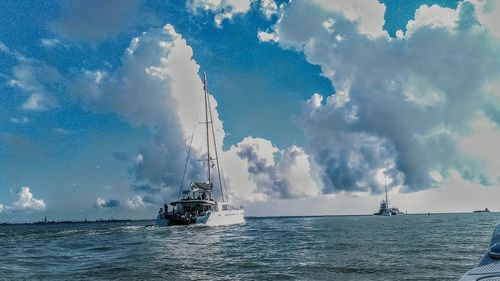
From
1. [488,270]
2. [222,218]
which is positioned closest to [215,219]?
[222,218]

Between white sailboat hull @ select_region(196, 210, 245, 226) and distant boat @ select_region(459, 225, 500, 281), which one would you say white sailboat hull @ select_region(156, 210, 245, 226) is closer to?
white sailboat hull @ select_region(196, 210, 245, 226)

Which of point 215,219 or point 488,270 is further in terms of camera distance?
point 215,219

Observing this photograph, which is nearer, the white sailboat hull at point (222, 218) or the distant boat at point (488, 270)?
the distant boat at point (488, 270)

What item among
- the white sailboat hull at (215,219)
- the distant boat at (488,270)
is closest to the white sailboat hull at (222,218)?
the white sailboat hull at (215,219)

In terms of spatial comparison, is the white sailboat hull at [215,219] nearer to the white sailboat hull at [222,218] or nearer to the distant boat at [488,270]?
the white sailboat hull at [222,218]

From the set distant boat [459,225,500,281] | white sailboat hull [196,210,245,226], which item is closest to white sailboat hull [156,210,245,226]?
white sailboat hull [196,210,245,226]

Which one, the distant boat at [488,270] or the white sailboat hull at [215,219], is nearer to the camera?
the distant boat at [488,270]

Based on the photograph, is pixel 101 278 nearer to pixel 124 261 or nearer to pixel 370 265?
pixel 124 261

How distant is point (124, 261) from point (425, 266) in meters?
17.6

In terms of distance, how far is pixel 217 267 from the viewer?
870 inches

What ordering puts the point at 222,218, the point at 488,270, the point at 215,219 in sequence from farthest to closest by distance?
the point at 222,218 → the point at 215,219 → the point at 488,270

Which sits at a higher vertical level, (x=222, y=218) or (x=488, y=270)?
(x=488, y=270)

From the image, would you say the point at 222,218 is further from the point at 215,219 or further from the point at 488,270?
the point at 488,270

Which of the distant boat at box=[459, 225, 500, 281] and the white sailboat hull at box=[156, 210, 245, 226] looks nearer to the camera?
the distant boat at box=[459, 225, 500, 281]
